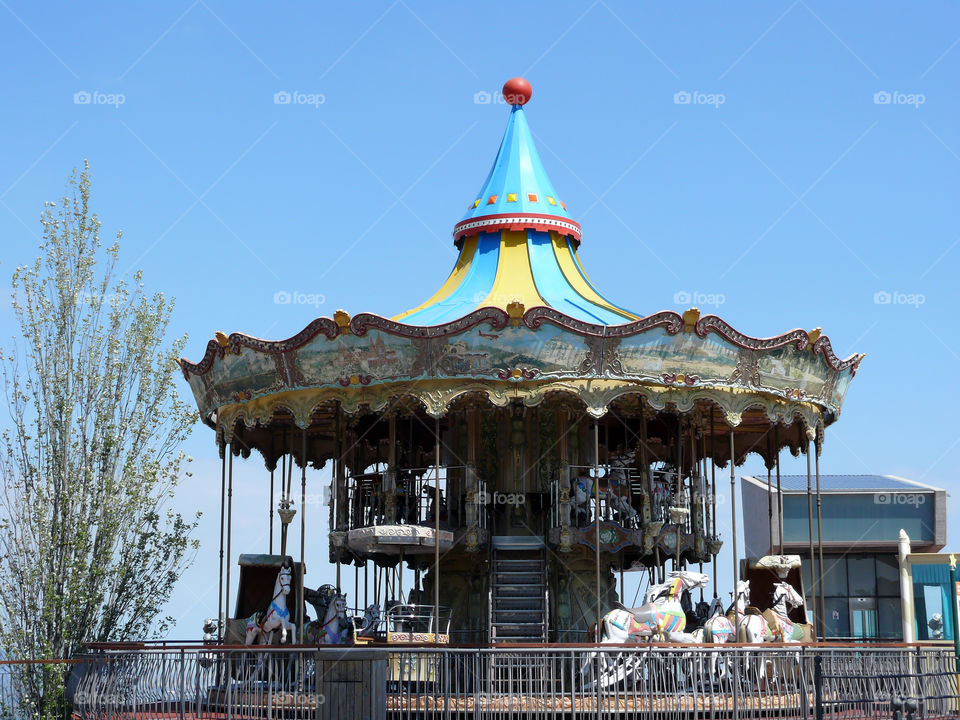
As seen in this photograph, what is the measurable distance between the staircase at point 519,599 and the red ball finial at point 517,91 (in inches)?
323

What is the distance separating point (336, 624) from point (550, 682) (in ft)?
11.4

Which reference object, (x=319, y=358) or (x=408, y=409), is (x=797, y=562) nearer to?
(x=408, y=409)

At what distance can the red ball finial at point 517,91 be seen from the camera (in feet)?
74.8

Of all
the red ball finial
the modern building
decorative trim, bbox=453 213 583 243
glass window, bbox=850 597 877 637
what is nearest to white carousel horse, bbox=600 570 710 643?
decorative trim, bbox=453 213 583 243

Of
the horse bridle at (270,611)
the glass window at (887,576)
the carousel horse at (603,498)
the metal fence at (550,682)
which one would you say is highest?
the carousel horse at (603,498)

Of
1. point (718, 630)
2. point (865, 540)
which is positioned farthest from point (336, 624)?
point (865, 540)

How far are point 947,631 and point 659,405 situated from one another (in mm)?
13506

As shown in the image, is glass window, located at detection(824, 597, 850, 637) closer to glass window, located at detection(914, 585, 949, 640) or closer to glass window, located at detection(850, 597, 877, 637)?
glass window, located at detection(850, 597, 877, 637)

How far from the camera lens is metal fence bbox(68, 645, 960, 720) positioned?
1551 centimetres

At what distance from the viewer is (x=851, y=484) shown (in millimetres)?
37219

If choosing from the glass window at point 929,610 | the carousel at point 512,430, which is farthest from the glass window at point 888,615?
the carousel at point 512,430

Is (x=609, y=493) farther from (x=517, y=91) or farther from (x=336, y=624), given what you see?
(x=517, y=91)

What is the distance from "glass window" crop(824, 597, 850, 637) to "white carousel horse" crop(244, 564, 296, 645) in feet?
63.7

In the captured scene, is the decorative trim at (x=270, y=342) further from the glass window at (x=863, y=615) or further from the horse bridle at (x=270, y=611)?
the glass window at (x=863, y=615)
